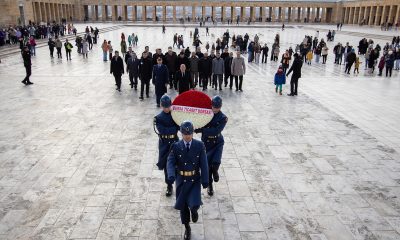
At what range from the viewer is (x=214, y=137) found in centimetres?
509

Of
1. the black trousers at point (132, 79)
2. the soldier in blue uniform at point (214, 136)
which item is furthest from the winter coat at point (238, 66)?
the soldier in blue uniform at point (214, 136)

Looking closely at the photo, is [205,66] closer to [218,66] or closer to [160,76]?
[218,66]

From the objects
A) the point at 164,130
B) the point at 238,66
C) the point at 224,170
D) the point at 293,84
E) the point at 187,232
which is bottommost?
the point at 224,170

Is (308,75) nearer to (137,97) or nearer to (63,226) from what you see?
(137,97)

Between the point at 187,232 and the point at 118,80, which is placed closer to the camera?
the point at 187,232

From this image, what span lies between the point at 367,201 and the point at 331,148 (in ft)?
7.24

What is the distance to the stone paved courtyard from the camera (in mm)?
4566

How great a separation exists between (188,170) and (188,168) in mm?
26

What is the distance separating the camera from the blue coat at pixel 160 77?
9.65 meters

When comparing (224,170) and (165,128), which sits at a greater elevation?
(165,128)

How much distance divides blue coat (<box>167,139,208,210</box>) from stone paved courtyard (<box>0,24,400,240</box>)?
0.63 metres

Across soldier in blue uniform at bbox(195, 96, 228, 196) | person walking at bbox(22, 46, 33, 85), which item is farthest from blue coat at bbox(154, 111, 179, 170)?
person walking at bbox(22, 46, 33, 85)

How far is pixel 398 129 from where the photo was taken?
8.74 meters

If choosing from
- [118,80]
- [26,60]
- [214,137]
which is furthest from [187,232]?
[26,60]
